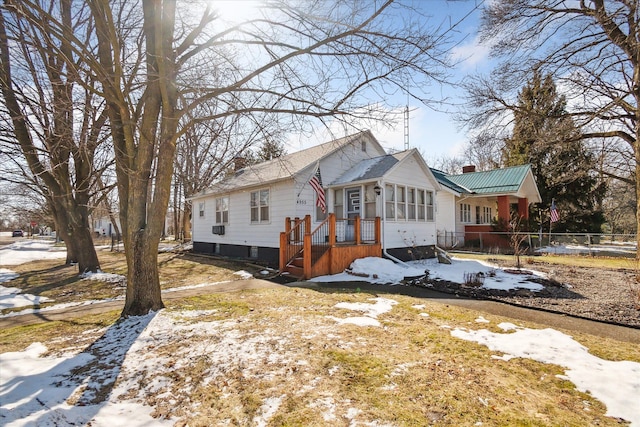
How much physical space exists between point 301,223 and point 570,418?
28.1 feet

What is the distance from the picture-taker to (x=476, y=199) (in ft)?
73.3

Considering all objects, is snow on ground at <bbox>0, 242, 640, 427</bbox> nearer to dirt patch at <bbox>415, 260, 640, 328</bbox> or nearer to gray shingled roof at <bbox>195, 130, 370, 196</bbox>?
dirt patch at <bbox>415, 260, 640, 328</bbox>

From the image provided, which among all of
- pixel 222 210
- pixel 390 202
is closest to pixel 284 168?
pixel 390 202

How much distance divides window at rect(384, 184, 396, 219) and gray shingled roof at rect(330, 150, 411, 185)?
74 centimetres

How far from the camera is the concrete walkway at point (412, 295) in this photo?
4871 mm

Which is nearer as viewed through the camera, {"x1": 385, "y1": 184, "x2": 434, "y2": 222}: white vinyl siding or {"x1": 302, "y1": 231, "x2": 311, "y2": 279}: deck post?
{"x1": 302, "y1": 231, "x2": 311, "y2": 279}: deck post

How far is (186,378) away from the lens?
3.25 m

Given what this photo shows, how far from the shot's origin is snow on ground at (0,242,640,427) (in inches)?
104

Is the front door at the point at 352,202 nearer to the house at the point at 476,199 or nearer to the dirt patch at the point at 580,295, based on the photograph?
the dirt patch at the point at 580,295

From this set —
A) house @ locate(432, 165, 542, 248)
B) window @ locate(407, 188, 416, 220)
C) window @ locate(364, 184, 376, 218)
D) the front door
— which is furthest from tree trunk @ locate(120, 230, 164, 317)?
house @ locate(432, 165, 542, 248)

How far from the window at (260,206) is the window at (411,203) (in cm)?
625

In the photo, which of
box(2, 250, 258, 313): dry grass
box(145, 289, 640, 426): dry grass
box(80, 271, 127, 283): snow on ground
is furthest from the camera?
box(80, 271, 127, 283): snow on ground

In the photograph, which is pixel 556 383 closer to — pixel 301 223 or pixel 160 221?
pixel 160 221

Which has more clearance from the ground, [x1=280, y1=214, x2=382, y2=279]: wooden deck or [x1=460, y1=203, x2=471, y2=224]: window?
[x1=460, y1=203, x2=471, y2=224]: window
